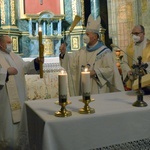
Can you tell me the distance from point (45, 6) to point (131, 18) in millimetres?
2765

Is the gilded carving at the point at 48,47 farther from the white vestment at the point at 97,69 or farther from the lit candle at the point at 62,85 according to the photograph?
the lit candle at the point at 62,85

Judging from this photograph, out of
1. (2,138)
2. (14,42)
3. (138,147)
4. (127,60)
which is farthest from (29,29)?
(138,147)

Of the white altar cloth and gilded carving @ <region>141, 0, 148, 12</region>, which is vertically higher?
gilded carving @ <region>141, 0, 148, 12</region>

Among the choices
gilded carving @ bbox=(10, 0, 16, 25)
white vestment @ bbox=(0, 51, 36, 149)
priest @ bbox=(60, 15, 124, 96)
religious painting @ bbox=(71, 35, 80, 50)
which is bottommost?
white vestment @ bbox=(0, 51, 36, 149)

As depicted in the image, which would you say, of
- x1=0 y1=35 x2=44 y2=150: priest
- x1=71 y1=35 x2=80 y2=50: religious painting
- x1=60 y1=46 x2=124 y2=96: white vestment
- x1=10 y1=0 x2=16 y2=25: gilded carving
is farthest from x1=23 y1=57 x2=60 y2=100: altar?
x1=0 y1=35 x2=44 y2=150: priest

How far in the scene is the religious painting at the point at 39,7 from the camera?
7696 millimetres

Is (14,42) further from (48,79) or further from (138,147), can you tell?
(138,147)

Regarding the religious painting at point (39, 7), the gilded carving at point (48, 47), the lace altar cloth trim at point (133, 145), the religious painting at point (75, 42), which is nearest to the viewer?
the lace altar cloth trim at point (133, 145)

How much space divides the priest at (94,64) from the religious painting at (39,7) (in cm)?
392

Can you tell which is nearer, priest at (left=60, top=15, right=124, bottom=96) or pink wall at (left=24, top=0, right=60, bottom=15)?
priest at (left=60, top=15, right=124, bottom=96)

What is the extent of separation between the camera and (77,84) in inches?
162

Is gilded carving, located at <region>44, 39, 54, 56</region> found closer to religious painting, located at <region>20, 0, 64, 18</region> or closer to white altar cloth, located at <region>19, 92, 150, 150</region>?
religious painting, located at <region>20, 0, 64, 18</region>

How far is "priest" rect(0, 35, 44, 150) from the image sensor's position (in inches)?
147

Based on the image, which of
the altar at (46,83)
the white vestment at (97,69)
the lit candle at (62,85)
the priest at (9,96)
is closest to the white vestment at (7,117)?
the priest at (9,96)
